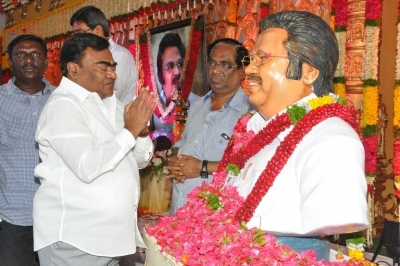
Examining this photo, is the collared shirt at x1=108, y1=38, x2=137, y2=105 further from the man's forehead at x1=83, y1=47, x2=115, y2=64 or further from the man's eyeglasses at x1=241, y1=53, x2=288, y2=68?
the man's eyeglasses at x1=241, y1=53, x2=288, y2=68

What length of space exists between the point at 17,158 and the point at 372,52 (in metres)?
3.33

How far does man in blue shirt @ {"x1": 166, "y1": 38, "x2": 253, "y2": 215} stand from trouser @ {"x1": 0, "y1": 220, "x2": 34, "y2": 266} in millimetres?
907

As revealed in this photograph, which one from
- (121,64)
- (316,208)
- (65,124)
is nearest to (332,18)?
(121,64)

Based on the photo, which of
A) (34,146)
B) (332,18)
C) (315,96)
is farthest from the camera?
(332,18)

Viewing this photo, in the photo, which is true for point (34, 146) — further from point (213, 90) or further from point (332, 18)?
point (332, 18)

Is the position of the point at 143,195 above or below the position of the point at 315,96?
below

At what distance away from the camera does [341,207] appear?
1.50 metres

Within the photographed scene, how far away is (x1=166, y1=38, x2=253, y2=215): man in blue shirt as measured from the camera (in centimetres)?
314

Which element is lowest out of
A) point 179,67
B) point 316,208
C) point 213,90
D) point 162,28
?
point 316,208

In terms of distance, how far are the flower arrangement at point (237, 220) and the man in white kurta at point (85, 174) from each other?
44cm

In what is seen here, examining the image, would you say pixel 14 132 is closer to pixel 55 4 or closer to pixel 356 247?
pixel 356 247

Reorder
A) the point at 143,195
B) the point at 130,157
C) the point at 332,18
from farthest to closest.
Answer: the point at 143,195 → the point at 332,18 → the point at 130,157

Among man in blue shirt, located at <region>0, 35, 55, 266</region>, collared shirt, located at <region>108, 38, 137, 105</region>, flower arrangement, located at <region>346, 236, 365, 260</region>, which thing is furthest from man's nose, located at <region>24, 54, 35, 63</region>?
flower arrangement, located at <region>346, 236, 365, 260</region>

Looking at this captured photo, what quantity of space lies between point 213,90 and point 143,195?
3.13m
